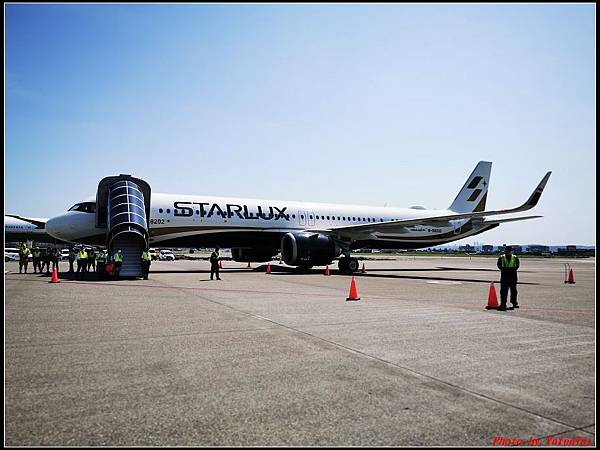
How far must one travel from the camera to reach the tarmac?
3688mm

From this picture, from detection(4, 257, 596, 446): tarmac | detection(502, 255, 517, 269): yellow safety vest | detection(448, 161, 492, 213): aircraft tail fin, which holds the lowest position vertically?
detection(4, 257, 596, 446): tarmac

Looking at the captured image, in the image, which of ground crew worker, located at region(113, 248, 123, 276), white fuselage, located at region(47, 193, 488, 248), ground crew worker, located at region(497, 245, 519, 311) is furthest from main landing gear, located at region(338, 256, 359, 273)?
ground crew worker, located at region(497, 245, 519, 311)

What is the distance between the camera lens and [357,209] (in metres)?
31.5

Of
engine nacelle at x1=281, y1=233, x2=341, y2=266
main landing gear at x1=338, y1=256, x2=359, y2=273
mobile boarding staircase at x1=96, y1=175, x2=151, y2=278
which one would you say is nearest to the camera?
mobile boarding staircase at x1=96, y1=175, x2=151, y2=278

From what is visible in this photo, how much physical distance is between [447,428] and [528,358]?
2.98 metres

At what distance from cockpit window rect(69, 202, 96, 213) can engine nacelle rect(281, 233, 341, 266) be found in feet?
32.8

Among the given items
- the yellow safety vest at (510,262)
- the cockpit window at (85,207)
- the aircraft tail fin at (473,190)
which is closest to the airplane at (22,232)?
the cockpit window at (85,207)

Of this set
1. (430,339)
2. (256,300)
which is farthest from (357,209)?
(430,339)

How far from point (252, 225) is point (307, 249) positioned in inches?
159

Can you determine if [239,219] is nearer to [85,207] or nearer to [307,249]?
[307,249]

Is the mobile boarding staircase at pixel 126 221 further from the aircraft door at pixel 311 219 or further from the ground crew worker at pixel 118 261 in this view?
the aircraft door at pixel 311 219

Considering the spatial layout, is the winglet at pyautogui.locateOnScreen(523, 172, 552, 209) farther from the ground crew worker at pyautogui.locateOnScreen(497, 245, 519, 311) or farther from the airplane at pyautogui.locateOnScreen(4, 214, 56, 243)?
the airplane at pyautogui.locateOnScreen(4, 214, 56, 243)

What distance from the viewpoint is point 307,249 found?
2475 cm

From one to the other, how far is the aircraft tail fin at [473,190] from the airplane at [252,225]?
295 cm
